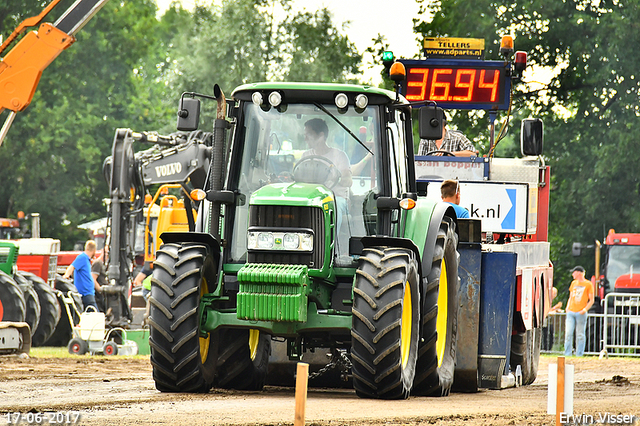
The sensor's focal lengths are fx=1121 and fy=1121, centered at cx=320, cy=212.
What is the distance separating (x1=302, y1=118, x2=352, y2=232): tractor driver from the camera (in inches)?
376

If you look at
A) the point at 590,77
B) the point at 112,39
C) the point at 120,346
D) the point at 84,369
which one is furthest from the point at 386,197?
the point at 112,39

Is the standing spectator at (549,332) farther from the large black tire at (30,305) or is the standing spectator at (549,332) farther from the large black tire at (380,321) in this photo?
the large black tire at (380,321)

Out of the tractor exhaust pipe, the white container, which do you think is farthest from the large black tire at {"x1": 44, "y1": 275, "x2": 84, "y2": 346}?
the tractor exhaust pipe

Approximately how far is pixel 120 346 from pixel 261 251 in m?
9.36

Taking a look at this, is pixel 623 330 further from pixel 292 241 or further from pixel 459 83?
pixel 292 241

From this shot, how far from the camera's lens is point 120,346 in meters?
17.9

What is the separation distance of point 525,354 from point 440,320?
8.16 feet

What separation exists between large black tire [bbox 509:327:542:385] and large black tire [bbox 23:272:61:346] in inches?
354

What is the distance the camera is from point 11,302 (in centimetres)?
1717

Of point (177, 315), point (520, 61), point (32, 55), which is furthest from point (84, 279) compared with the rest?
point (177, 315)

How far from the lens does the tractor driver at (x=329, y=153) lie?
31.3ft

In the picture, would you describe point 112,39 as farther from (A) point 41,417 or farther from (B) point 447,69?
(A) point 41,417

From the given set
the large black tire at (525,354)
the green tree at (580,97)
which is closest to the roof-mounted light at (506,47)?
the large black tire at (525,354)

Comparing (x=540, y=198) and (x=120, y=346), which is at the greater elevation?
(x=540, y=198)
